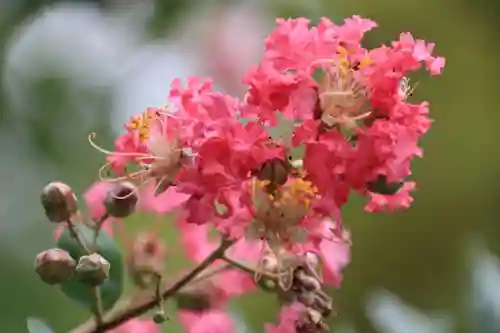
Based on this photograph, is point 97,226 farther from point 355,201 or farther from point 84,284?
point 355,201

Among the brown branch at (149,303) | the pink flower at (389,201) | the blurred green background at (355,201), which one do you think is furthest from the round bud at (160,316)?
the blurred green background at (355,201)

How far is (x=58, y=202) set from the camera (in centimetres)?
54

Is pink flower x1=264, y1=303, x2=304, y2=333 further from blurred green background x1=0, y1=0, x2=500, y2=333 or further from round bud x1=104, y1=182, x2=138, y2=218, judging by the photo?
blurred green background x1=0, y1=0, x2=500, y2=333

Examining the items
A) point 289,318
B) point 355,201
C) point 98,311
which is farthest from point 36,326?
point 355,201

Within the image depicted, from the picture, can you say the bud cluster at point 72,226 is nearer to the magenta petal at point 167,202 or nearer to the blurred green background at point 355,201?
the magenta petal at point 167,202

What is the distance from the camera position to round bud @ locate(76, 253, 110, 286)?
1.72 feet

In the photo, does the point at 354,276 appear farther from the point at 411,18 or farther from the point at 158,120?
the point at 158,120

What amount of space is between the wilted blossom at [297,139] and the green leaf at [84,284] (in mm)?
56

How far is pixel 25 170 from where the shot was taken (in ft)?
4.00

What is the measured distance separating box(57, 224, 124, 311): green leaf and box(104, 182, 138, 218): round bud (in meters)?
0.03

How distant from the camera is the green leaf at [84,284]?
56 centimetres

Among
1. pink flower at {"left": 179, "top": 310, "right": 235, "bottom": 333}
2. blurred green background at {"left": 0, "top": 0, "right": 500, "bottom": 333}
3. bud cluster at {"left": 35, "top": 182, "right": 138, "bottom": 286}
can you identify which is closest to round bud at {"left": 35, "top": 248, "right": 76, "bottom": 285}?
bud cluster at {"left": 35, "top": 182, "right": 138, "bottom": 286}

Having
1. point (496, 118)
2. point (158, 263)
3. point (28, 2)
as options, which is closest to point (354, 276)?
point (496, 118)

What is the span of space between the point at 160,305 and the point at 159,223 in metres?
0.21
